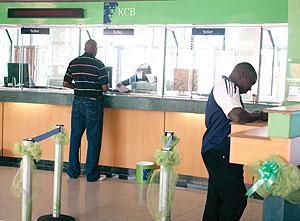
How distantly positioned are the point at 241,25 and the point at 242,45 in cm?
49

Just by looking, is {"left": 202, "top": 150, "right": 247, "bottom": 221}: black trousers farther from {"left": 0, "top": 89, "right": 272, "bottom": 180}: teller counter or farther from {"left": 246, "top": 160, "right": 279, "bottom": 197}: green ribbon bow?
{"left": 0, "top": 89, "right": 272, "bottom": 180}: teller counter

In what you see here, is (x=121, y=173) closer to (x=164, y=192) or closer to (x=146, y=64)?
(x=146, y=64)

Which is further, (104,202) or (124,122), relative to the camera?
(124,122)

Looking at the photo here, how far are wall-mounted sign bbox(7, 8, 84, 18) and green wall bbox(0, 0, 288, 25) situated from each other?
72 mm

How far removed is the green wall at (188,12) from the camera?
8445mm

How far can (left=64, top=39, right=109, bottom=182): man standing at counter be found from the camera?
25.1 feet

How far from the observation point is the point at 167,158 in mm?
4633

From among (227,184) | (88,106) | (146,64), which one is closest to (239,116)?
(227,184)

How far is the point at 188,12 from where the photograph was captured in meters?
8.96

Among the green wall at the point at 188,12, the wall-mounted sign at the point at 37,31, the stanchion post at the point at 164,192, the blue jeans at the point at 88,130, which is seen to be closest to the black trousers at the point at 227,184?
the stanchion post at the point at 164,192

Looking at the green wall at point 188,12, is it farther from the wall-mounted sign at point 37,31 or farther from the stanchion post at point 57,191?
the stanchion post at point 57,191

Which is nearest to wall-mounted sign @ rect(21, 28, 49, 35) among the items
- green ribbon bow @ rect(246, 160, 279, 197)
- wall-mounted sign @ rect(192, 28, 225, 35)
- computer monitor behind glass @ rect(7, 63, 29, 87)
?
computer monitor behind glass @ rect(7, 63, 29, 87)

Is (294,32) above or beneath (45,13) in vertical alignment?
beneath

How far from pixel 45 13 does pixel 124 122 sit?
8.78 ft
